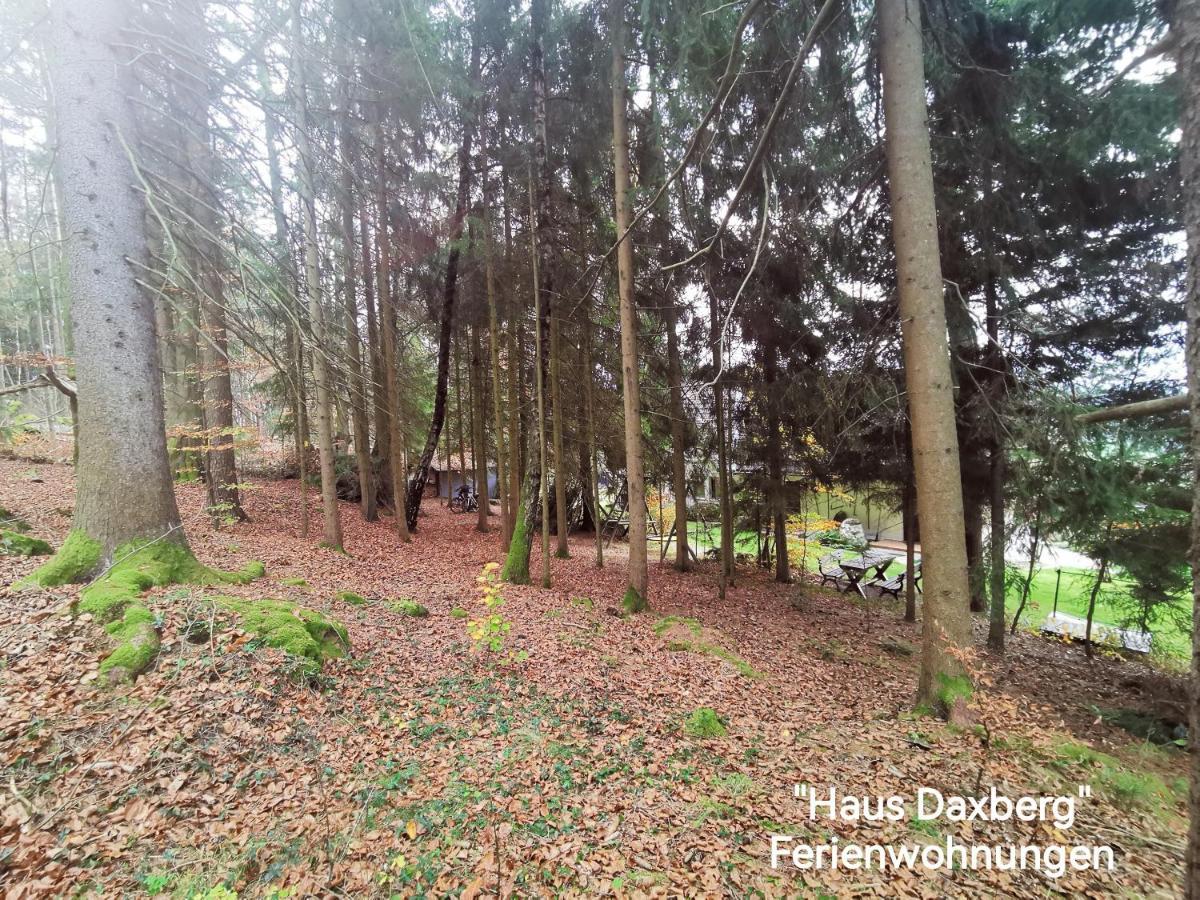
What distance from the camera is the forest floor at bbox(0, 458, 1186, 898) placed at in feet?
8.50

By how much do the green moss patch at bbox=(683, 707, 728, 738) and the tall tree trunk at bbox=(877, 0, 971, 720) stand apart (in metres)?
2.19

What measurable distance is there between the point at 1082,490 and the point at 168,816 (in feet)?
31.0

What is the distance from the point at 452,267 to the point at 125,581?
993cm

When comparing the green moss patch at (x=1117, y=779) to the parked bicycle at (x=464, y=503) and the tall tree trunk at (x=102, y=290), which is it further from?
the parked bicycle at (x=464, y=503)

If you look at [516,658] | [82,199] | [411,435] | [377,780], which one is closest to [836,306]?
[516,658]

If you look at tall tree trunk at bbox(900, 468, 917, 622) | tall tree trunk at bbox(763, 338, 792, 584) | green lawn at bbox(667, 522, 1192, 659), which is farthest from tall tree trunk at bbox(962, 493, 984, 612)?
tall tree trunk at bbox(763, 338, 792, 584)

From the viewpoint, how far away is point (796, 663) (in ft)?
22.3

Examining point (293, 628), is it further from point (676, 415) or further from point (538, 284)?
point (676, 415)


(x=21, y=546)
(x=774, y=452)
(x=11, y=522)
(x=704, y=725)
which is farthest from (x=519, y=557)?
(x=11, y=522)

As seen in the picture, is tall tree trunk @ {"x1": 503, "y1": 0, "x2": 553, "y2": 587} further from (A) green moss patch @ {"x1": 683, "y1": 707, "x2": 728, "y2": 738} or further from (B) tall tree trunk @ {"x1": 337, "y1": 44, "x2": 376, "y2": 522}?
(A) green moss patch @ {"x1": 683, "y1": 707, "x2": 728, "y2": 738}

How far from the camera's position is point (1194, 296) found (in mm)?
1959

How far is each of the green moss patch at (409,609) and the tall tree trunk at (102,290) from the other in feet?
9.27

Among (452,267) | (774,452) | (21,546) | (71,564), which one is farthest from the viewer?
(452,267)

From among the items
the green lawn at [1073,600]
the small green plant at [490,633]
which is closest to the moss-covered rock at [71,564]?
the small green plant at [490,633]
